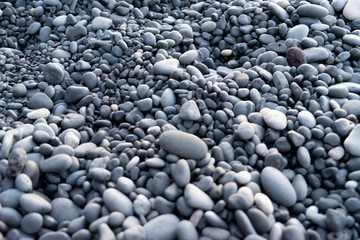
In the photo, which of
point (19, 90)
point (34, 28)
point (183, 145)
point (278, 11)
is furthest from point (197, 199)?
point (34, 28)

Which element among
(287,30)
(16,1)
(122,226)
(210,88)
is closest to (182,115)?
(210,88)

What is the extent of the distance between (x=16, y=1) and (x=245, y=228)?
1.73 metres

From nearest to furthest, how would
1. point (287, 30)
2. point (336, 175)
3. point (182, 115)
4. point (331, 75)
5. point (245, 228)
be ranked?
point (245, 228) → point (336, 175) → point (182, 115) → point (331, 75) → point (287, 30)

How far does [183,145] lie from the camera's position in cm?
128

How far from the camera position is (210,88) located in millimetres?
1506

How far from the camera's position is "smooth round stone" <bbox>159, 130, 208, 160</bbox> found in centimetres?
127

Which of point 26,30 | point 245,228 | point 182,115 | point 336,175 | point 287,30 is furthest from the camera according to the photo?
point 26,30

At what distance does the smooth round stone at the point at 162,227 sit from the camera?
111cm

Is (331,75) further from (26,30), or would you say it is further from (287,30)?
(26,30)

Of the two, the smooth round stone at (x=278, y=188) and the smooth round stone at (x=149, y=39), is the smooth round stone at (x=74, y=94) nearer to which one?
the smooth round stone at (x=149, y=39)

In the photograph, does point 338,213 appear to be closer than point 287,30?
Yes

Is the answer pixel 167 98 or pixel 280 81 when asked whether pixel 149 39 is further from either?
pixel 280 81

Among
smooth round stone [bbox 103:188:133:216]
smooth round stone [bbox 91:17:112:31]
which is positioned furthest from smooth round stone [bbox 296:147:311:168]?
smooth round stone [bbox 91:17:112:31]

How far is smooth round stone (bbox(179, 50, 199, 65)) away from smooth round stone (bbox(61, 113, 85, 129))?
469 millimetres
